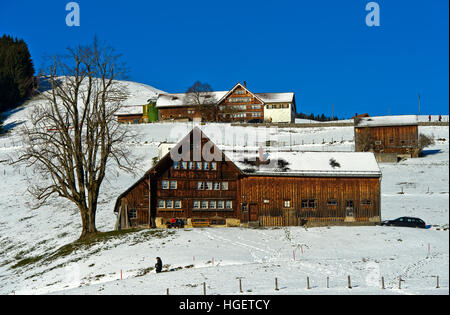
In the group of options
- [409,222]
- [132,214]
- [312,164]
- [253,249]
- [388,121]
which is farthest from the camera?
[388,121]

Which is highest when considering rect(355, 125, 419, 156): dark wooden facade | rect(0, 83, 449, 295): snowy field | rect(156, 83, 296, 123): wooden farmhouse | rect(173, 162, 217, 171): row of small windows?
rect(156, 83, 296, 123): wooden farmhouse

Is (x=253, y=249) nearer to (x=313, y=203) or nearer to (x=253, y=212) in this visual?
(x=253, y=212)

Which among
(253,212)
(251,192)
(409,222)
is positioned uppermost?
(251,192)

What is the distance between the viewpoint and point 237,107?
4395 inches

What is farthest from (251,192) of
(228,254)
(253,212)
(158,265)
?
(158,265)

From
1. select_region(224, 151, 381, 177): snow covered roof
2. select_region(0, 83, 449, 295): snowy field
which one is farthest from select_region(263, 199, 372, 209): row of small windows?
select_region(0, 83, 449, 295): snowy field

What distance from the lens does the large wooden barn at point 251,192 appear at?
46250mm

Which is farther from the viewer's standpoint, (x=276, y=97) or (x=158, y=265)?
(x=276, y=97)

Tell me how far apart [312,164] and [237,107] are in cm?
6539

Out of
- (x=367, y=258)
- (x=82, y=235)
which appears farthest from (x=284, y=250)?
(x=82, y=235)

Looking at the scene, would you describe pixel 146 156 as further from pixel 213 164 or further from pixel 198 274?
pixel 198 274

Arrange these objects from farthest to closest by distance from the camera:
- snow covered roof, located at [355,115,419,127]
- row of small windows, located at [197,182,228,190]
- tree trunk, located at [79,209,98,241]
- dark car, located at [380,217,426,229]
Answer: snow covered roof, located at [355,115,419,127] < row of small windows, located at [197,182,228,190] < dark car, located at [380,217,426,229] < tree trunk, located at [79,209,98,241]

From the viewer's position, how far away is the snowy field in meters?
28.3

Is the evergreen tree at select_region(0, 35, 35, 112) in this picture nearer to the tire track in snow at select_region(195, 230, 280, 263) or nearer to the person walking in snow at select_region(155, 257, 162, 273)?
the tire track in snow at select_region(195, 230, 280, 263)
